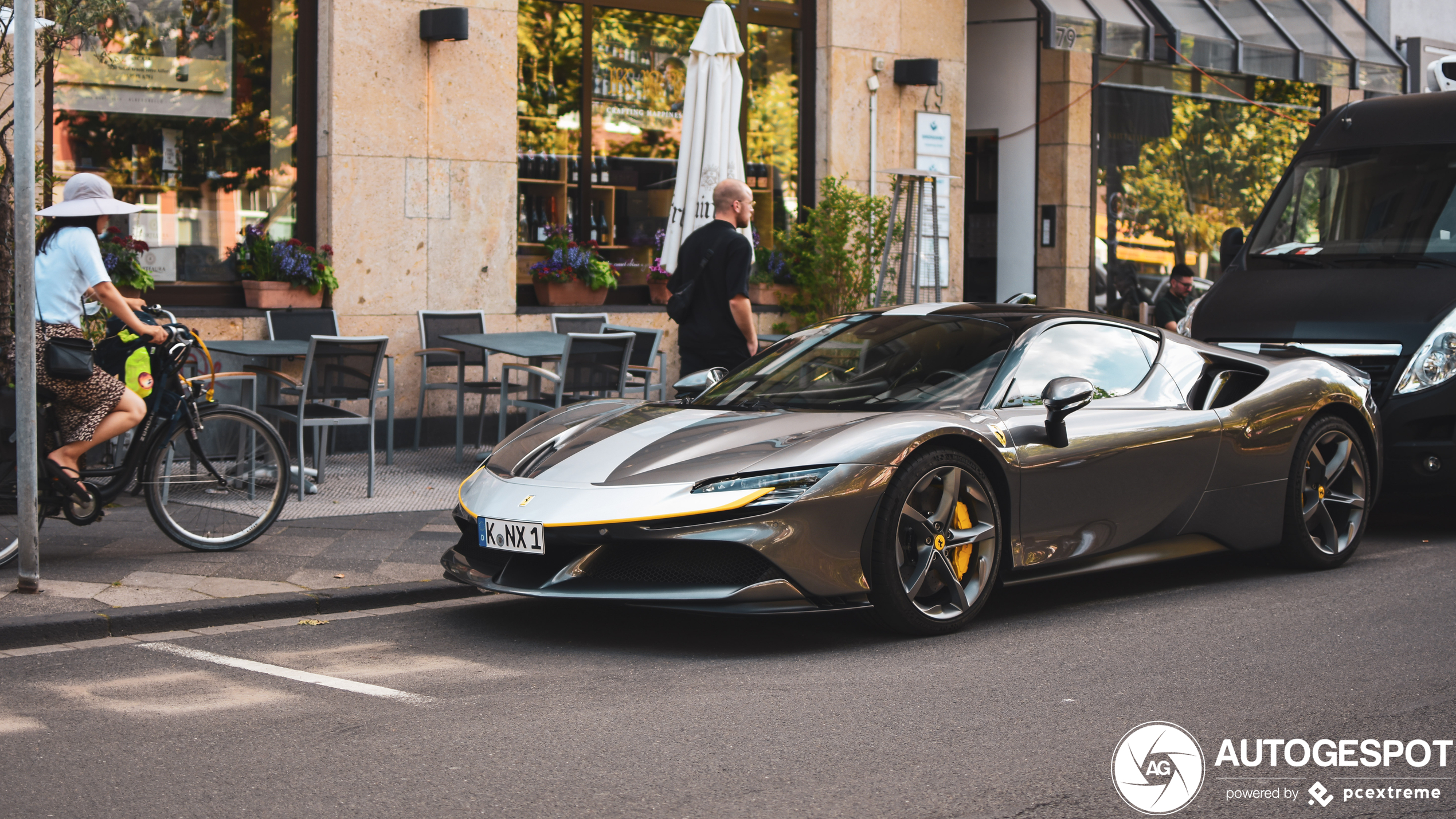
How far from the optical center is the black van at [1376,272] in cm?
813

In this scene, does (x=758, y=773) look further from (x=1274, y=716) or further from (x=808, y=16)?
(x=808, y=16)

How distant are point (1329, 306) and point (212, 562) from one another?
618cm

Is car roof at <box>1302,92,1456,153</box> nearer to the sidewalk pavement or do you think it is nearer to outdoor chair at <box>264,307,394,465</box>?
the sidewalk pavement

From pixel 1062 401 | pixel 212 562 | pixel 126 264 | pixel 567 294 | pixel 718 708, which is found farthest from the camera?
pixel 567 294

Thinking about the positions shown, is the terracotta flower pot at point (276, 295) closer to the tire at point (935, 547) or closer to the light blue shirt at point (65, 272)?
the light blue shirt at point (65, 272)

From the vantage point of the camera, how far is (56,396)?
6801mm

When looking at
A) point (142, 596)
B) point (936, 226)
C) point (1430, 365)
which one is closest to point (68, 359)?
point (142, 596)

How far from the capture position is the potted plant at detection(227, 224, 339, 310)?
35.9 ft

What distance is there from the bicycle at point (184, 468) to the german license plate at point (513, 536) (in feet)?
6.83

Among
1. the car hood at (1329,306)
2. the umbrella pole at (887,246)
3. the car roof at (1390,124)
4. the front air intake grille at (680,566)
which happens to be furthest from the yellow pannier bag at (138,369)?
the car roof at (1390,124)

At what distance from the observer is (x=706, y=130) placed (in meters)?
12.0

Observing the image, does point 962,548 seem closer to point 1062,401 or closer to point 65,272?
point 1062,401

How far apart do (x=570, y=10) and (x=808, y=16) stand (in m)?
2.53

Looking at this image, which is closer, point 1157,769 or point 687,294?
point 1157,769
